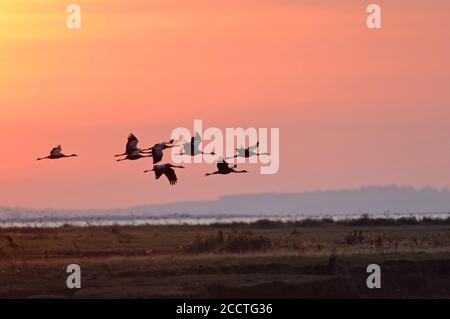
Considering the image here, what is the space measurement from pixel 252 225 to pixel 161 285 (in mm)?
46173

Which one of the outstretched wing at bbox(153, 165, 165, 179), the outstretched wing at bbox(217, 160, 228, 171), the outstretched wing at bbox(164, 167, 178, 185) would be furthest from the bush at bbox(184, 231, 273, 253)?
the outstretched wing at bbox(164, 167, 178, 185)

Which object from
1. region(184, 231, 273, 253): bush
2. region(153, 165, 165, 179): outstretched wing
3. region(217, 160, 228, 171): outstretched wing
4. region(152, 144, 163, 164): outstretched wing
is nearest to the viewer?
region(152, 144, 163, 164): outstretched wing

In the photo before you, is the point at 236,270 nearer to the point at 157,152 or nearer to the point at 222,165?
the point at 222,165

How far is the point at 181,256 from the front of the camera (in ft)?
149

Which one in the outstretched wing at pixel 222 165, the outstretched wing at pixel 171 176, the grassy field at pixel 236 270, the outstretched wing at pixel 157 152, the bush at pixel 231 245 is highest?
the outstretched wing at pixel 157 152

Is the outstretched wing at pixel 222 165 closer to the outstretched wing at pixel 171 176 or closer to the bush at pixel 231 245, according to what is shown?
the outstretched wing at pixel 171 176

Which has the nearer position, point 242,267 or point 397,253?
point 242,267

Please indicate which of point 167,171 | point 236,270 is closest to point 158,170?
point 167,171

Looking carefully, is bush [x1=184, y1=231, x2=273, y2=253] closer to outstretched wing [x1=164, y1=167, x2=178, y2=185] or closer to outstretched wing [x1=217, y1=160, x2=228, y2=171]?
outstretched wing [x1=217, y1=160, x2=228, y2=171]

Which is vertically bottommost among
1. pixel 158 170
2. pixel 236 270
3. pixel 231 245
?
pixel 236 270

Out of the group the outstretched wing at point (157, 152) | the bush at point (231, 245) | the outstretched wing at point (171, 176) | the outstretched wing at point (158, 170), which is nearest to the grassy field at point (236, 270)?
the bush at point (231, 245)
